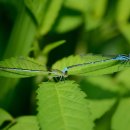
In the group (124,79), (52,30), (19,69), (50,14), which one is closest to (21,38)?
(50,14)

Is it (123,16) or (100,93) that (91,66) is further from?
(123,16)

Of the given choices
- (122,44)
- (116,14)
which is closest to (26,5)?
(116,14)

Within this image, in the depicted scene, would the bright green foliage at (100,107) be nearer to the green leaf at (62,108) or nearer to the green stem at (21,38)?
the green leaf at (62,108)

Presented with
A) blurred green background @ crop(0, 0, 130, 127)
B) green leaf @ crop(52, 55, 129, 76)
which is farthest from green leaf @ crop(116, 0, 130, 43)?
green leaf @ crop(52, 55, 129, 76)

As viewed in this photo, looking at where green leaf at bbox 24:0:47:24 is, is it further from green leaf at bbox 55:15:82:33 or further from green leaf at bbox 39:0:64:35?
green leaf at bbox 55:15:82:33

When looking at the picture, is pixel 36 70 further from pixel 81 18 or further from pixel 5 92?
pixel 81 18

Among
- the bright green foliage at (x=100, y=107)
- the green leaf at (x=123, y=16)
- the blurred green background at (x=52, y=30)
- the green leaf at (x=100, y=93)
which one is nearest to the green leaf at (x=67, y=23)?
the blurred green background at (x=52, y=30)
